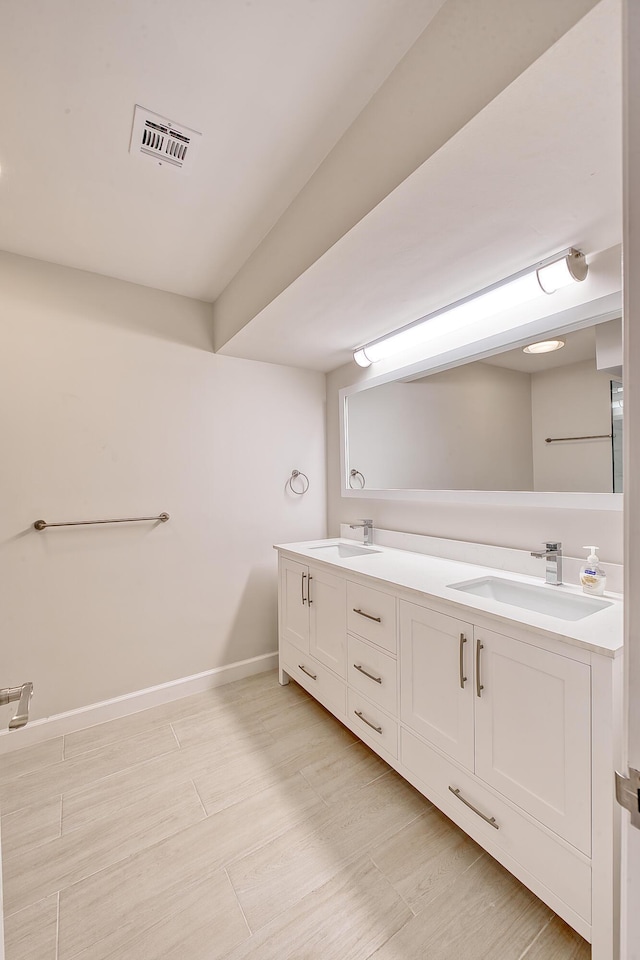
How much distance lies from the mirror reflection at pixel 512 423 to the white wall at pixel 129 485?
2.69 ft

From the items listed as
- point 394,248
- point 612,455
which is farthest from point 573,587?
point 394,248

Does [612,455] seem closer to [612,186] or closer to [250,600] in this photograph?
[612,186]

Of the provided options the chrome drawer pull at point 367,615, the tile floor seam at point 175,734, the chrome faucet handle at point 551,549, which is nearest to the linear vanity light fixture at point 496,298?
the chrome faucet handle at point 551,549

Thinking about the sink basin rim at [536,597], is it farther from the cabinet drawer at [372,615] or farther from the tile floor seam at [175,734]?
the tile floor seam at [175,734]

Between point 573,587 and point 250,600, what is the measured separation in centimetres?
179

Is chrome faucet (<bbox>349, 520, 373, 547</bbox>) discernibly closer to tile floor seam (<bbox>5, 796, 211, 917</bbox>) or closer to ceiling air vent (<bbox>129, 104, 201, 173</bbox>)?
tile floor seam (<bbox>5, 796, 211, 917</bbox>)

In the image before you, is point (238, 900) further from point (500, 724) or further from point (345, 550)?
point (345, 550)

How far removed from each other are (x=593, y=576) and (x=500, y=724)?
1.84ft

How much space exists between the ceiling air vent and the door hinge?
5.88 feet

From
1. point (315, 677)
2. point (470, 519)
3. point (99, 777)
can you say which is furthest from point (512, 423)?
point (99, 777)

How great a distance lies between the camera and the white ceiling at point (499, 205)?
0.79m

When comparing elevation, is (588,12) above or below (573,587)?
above

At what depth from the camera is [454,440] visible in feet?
6.31

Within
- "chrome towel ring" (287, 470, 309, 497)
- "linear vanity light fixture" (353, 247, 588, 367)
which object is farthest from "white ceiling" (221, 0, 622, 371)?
"chrome towel ring" (287, 470, 309, 497)
